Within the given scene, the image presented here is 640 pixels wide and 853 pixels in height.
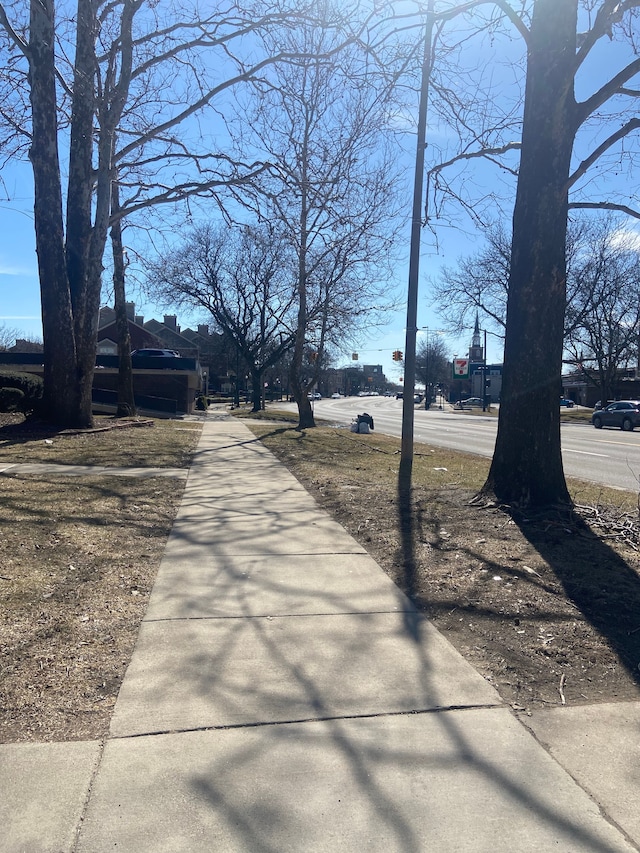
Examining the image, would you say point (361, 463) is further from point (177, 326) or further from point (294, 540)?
point (177, 326)

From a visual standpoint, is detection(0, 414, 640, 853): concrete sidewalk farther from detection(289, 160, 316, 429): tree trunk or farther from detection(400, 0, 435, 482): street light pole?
detection(289, 160, 316, 429): tree trunk

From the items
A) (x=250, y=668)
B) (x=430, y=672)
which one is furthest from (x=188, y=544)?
(x=430, y=672)

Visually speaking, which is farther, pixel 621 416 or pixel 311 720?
pixel 621 416

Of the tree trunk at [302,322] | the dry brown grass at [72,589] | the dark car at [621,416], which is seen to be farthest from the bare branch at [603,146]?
the dark car at [621,416]

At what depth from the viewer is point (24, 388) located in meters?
17.3

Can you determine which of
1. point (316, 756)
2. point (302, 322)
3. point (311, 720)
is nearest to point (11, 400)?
point (302, 322)

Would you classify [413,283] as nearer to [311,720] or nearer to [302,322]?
[311,720]

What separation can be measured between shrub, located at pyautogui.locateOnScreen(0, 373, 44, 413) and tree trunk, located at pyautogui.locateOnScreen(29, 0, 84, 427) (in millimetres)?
1960

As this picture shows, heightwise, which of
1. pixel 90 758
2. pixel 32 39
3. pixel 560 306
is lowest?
pixel 90 758

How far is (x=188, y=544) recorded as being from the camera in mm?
6629

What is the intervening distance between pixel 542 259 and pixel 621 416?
3495 centimetres

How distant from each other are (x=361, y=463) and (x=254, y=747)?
441 inches

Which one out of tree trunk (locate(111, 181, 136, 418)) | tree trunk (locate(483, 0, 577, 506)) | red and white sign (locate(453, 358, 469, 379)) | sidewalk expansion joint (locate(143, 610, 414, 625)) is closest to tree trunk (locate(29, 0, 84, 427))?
tree trunk (locate(111, 181, 136, 418))

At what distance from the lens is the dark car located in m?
38.2
